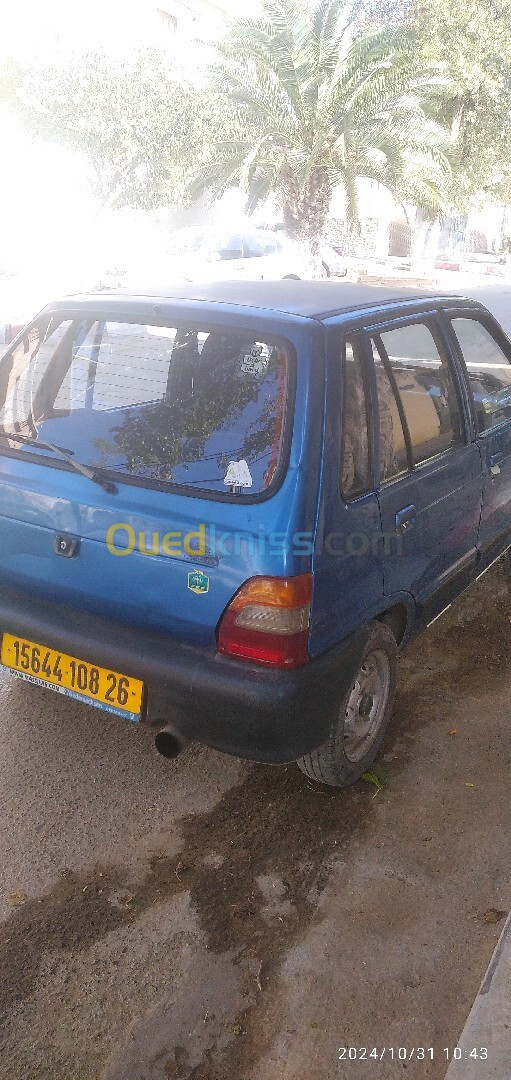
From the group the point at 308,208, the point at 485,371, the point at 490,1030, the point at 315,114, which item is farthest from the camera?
the point at 308,208

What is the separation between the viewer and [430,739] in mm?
3521

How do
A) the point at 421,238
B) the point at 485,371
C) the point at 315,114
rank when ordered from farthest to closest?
the point at 421,238
the point at 315,114
the point at 485,371

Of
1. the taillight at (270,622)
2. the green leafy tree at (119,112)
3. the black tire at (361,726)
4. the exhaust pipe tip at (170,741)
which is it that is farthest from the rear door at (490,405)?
the green leafy tree at (119,112)

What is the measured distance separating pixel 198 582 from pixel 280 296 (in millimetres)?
1178

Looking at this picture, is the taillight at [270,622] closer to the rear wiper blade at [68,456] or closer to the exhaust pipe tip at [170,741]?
the exhaust pipe tip at [170,741]

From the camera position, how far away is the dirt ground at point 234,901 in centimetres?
214

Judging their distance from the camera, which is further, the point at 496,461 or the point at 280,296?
the point at 496,461

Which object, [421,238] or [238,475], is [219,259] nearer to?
[421,238]

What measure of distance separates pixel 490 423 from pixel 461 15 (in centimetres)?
2479

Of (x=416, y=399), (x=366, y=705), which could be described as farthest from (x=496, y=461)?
(x=366, y=705)

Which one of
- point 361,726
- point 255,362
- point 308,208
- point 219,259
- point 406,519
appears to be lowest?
point 361,726

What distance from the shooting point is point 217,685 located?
243cm

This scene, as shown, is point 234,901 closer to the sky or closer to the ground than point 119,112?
closer to the ground

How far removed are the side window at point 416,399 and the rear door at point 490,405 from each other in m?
0.19
